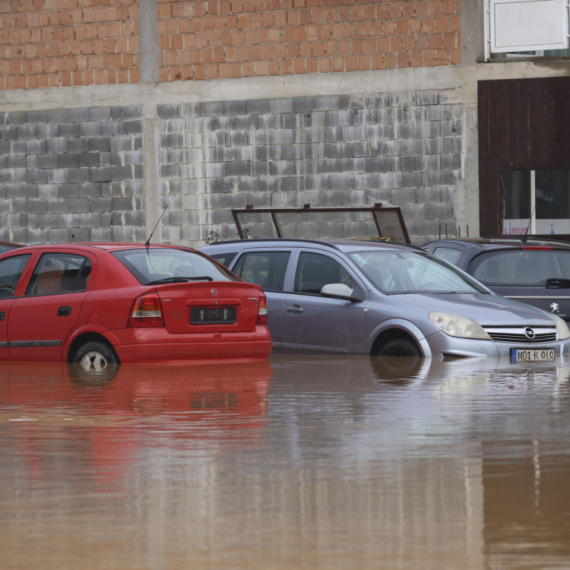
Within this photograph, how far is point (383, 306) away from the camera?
41.7 feet

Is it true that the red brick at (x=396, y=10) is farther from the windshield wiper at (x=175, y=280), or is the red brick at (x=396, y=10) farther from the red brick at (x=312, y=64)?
the windshield wiper at (x=175, y=280)

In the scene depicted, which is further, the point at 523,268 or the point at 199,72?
the point at 199,72

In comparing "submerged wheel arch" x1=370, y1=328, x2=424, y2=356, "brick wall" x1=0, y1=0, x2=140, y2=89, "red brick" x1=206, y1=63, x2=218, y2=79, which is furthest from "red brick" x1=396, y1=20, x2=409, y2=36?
"submerged wheel arch" x1=370, y1=328, x2=424, y2=356

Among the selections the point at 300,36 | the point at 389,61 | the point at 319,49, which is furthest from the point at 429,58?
the point at 300,36

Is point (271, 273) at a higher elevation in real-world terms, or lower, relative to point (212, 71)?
lower

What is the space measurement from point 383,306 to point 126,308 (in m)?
2.63

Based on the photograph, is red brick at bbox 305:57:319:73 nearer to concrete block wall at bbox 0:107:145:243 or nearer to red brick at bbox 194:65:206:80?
red brick at bbox 194:65:206:80

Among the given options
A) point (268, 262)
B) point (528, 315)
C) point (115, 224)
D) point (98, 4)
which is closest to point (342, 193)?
point (115, 224)

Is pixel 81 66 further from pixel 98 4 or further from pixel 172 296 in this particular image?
pixel 172 296

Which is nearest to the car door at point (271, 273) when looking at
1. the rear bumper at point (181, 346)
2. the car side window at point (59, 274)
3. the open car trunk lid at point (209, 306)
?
the open car trunk lid at point (209, 306)

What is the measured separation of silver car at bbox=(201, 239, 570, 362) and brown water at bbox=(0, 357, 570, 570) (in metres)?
1.65

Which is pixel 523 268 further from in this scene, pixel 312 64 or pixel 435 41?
pixel 312 64

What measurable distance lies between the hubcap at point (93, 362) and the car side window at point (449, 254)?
5064 millimetres

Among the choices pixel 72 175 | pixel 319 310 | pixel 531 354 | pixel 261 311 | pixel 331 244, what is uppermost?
pixel 72 175
